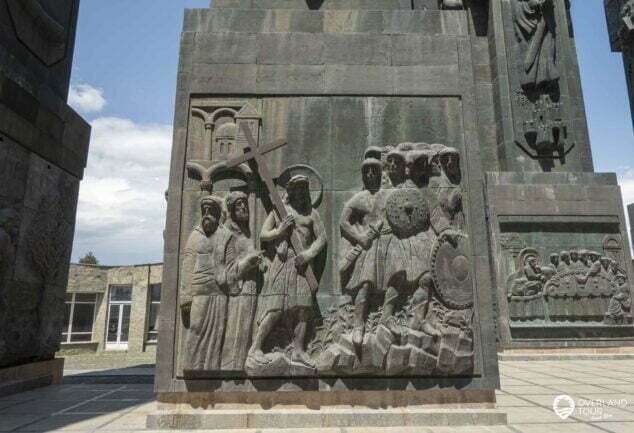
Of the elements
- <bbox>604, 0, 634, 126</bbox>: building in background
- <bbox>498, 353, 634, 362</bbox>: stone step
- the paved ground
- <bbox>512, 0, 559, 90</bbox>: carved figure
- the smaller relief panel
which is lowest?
the paved ground

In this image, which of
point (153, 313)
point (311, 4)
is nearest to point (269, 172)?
point (311, 4)

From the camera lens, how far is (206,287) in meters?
5.94

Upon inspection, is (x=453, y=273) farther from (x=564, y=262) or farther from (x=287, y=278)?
(x=564, y=262)

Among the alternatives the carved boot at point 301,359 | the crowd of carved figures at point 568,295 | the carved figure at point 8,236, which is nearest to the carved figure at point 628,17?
the crowd of carved figures at point 568,295

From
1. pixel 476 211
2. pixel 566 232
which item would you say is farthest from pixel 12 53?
pixel 566 232

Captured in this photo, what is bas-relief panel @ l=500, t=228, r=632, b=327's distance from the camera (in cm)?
1327

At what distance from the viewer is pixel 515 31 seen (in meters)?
16.8

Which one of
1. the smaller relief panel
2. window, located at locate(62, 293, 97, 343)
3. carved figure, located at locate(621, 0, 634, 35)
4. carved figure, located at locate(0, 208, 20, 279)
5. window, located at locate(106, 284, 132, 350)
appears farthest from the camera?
window, located at locate(106, 284, 132, 350)

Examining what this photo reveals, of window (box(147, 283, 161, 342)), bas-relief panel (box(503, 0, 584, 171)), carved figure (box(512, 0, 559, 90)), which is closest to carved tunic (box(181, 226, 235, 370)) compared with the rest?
bas-relief panel (box(503, 0, 584, 171))

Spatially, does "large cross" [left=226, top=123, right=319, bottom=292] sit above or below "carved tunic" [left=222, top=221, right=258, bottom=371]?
above

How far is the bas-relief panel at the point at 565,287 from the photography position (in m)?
13.3

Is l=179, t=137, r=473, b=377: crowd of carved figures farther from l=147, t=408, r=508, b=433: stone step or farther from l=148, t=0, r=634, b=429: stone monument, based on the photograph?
l=147, t=408, r=508, b=433: stone step

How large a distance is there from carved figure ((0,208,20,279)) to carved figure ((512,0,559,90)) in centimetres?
1684

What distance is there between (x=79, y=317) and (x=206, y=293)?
2696 centimetres
